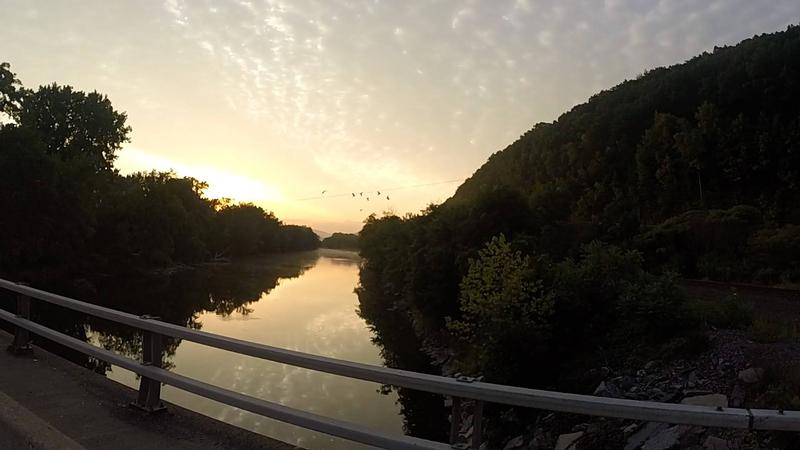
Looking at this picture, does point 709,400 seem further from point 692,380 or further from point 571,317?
point 571,317

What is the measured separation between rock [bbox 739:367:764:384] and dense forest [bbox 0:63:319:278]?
159 ft

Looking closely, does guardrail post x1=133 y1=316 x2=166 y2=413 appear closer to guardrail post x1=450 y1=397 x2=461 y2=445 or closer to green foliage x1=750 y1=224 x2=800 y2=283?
guardrail post x1=450 y1=397 x2=461 y2=445

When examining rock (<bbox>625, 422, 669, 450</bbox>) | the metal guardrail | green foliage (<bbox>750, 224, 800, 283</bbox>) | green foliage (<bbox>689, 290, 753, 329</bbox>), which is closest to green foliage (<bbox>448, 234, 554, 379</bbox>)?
green foliage (<bbox>689, 290, 753, 329</bbox>)

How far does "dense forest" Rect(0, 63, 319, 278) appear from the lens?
45.2m

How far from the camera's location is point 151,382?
186 inches

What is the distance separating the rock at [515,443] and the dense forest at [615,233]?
1832mm

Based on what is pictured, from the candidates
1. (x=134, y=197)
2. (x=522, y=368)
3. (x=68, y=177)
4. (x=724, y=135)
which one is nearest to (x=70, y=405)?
(x=522, y=368)

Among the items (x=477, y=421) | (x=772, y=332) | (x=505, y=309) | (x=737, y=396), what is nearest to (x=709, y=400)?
(x=737, y=396)

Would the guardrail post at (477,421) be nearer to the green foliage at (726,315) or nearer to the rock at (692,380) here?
the rock at (692,380)

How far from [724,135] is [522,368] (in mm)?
45288

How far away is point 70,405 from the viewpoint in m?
4.85

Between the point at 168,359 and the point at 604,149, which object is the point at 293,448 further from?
the point at 604,149

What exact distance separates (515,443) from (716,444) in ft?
17.2

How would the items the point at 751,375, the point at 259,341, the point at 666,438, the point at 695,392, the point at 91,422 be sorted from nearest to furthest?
the point at 91,422
the point at 666,438
the point at 751,375
the point at 695,392
the point at 259,341
